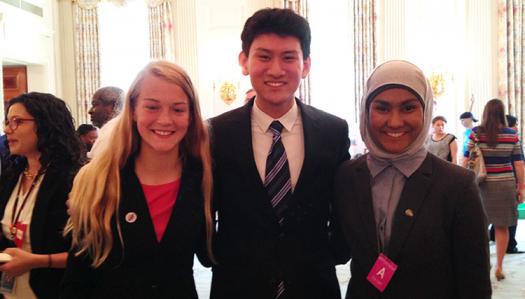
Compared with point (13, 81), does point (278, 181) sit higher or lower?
lower

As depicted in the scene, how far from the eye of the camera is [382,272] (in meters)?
1.50

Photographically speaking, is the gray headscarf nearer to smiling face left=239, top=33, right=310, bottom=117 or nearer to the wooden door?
smiling face left=239, top=33, right=310, bottom=117

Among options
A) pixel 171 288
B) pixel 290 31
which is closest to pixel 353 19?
pixel 290 31

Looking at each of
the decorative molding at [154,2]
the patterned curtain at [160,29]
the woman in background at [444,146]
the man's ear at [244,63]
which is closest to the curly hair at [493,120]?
the woman in background at [444,146]

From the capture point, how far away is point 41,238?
6.54 ft

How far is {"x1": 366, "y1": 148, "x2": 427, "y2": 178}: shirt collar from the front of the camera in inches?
62.1

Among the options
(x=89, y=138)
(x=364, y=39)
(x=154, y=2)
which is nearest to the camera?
(x=89, y=138)

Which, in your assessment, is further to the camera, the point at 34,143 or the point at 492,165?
the point at 492,165

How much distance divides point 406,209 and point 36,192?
1.60 m

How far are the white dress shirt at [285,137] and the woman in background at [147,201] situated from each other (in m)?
0.20

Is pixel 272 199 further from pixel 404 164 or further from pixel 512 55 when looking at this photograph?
pixel 512 55

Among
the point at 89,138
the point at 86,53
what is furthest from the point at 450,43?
the point at 86,53

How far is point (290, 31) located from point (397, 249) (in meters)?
0.91

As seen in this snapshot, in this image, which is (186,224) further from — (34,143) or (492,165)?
(492,165)
